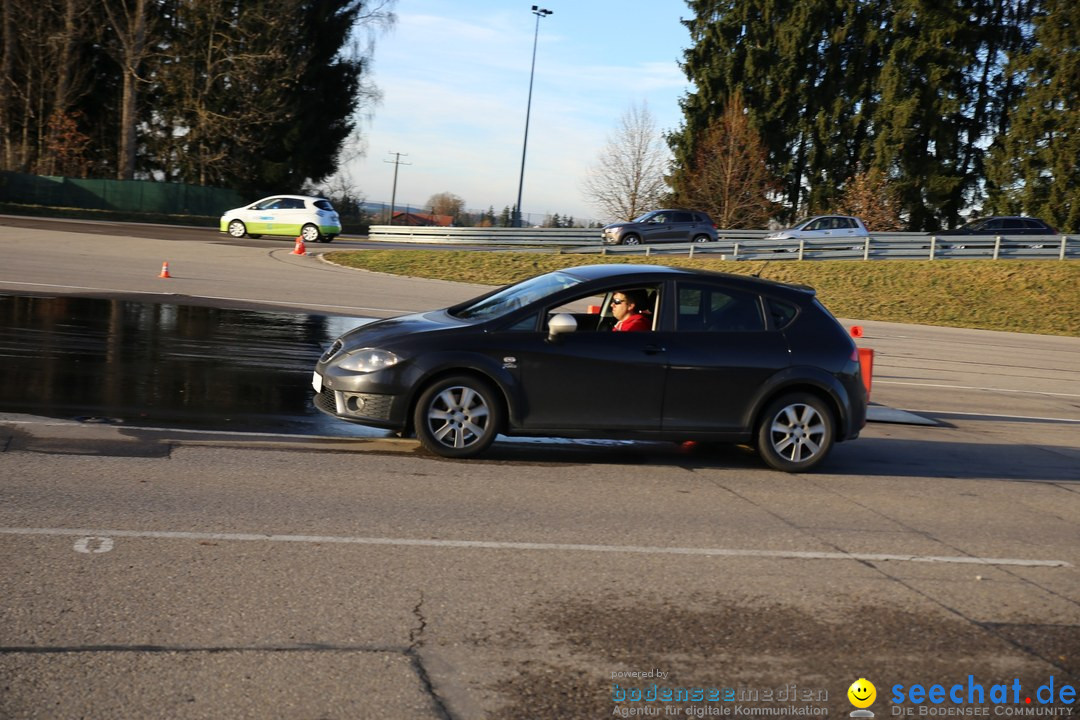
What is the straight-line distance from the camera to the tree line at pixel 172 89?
5128cm

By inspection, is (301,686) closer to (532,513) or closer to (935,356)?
(532,513)

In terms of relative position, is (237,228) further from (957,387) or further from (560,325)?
(560,325)

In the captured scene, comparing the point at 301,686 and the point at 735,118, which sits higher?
the point at 735,118

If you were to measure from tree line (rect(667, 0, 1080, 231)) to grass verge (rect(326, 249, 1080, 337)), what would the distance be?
24.3 meters

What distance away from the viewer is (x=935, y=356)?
68.8 feet

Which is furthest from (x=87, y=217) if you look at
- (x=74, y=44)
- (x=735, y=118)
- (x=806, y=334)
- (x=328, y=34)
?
(x=806, y=334)

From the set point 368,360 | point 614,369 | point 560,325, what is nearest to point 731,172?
point 614,369

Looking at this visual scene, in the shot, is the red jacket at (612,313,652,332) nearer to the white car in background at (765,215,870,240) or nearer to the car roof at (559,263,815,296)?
the car roof at (559,263,815,296)

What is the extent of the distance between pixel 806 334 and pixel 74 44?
51715 millimetres

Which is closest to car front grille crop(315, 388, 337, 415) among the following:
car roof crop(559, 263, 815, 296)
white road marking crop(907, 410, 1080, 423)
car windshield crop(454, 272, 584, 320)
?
car windshield crop(454, 272, 584, 320)

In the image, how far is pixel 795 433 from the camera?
9289mm

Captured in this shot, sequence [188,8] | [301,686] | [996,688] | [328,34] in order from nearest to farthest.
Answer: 1. [301,686]
2. [996,688]
3. [188,8]
4. [328,34]

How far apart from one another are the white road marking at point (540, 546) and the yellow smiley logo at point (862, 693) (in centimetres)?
191

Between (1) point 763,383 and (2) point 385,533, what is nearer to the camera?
(2) point 385,533
